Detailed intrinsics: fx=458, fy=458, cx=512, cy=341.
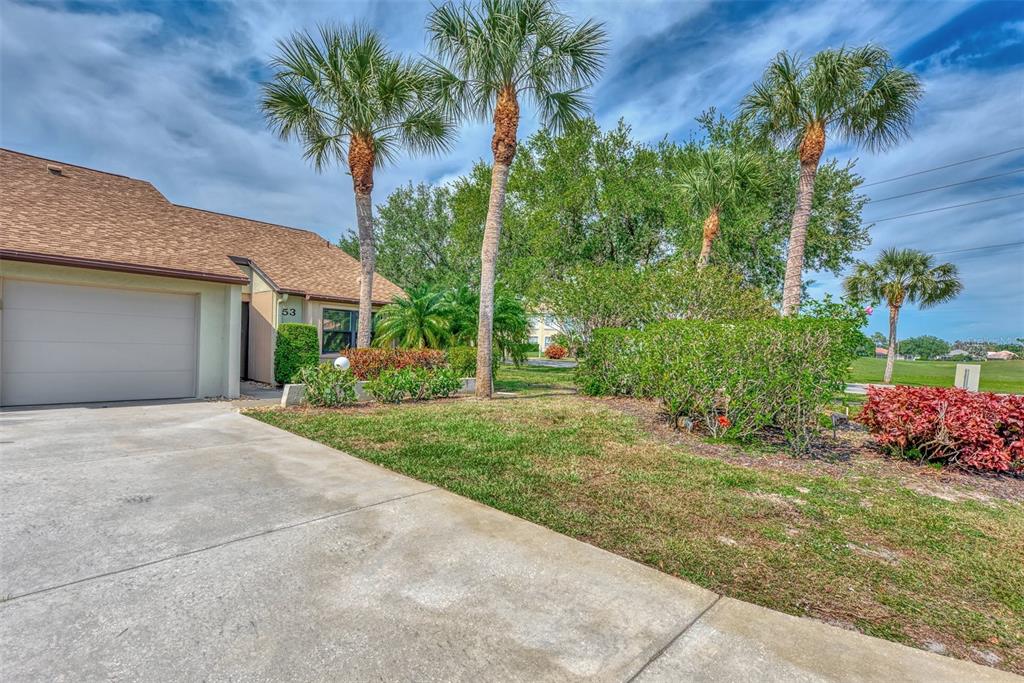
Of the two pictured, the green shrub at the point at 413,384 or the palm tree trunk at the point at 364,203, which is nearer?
the green shrub at the point at 413,384

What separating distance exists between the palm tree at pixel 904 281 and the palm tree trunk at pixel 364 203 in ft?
75.9

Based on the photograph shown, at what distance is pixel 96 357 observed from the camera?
8.95m

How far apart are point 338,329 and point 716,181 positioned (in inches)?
512

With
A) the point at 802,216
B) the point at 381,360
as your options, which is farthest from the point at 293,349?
the point at 802,216

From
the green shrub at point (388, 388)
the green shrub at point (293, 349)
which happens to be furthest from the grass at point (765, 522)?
the green shrub at point (293, 349)

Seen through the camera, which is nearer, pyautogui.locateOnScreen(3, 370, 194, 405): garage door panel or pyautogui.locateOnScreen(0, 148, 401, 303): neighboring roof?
pyautogui.locateOnScreen(3, 370, 194, 405): garage door panel

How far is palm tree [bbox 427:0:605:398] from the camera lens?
9.55 metres

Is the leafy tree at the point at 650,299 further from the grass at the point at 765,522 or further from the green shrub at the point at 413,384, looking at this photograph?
the grass at the point at 765,522

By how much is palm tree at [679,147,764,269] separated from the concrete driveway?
13.6 metres

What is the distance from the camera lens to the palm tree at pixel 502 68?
9547mm

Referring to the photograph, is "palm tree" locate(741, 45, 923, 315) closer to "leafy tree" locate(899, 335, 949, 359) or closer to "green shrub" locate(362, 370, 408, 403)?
"green shrub" locate(362, 370, 408, 403)

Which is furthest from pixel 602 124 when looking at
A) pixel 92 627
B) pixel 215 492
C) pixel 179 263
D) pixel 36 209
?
pixel 92 627

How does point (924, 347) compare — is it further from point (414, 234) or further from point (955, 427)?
point (955, 427)

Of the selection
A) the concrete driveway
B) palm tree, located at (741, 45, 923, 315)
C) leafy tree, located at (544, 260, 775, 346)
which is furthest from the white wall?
palm tree, located at (741, 45, 923, 315)
